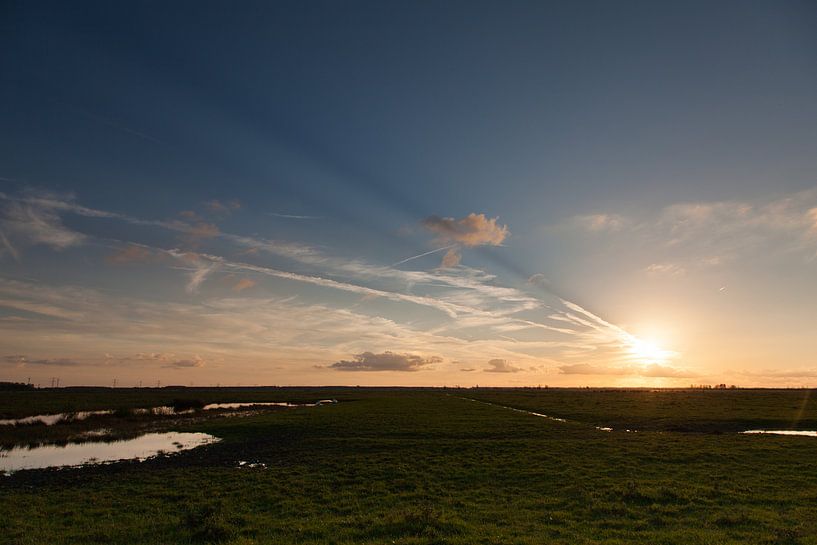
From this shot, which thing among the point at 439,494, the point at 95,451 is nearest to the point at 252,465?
the point at 439,494

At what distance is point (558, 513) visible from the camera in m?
18.7

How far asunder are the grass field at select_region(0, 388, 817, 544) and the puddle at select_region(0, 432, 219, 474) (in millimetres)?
3343

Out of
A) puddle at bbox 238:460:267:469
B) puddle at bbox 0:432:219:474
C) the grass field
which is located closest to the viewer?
the grass field

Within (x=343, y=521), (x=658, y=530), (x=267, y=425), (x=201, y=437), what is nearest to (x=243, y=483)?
(x=343, y=521)

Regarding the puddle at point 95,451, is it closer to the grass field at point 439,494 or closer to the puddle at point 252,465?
the grass field at point 439,494

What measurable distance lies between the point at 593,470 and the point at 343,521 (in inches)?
645

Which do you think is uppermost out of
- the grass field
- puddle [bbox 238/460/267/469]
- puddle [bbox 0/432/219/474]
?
the grass field

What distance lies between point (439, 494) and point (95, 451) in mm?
31306

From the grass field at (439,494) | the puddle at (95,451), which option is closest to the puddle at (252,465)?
the grass field at (439,494)

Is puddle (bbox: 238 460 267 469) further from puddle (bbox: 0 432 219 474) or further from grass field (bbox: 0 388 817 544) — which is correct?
puddle (bbox: 0 432 219 474)

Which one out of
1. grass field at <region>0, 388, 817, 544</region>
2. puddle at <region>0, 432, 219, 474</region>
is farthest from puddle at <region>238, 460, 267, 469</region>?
puddle at <region>0, 432, 219, 474</region>

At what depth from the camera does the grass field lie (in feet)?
53.0

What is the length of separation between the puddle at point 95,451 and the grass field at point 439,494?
3.34 meters

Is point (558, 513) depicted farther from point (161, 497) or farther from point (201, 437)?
point (201, 437)
